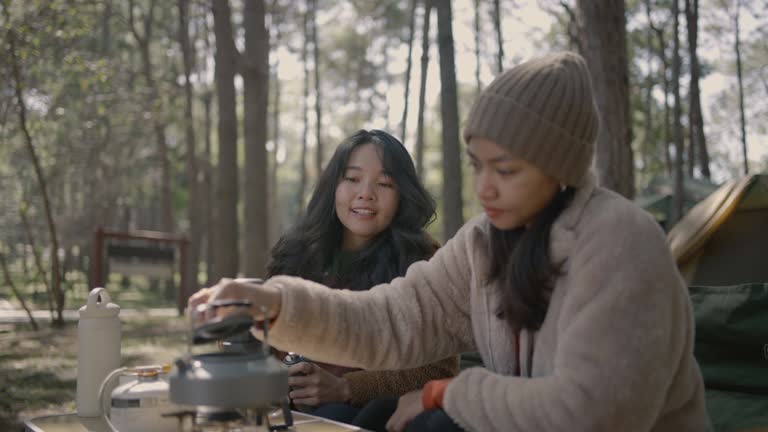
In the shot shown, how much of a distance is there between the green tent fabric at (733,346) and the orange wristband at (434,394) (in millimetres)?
1922

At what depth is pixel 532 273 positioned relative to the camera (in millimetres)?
1757

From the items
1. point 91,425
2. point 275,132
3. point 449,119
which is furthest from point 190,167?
point 91,425

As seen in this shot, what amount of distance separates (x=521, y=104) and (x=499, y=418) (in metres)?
0.66

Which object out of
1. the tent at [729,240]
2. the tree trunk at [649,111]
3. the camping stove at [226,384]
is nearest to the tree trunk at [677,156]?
the tent at [729,240]

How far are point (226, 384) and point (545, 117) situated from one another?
2.80ft

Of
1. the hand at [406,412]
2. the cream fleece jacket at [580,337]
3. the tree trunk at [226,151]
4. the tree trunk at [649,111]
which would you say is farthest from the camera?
the tree trunk at [649,111]

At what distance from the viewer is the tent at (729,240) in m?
4.29

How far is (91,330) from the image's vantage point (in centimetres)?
229

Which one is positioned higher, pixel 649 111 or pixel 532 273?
pixel 649 111

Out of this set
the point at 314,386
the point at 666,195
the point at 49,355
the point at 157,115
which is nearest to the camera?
the point at 314,386

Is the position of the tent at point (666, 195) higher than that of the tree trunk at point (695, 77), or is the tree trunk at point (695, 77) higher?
the tree trunk at point (695, 77)

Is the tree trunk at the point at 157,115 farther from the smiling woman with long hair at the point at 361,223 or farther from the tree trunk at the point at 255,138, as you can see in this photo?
the smiling woman with long hair at the point at 361,223

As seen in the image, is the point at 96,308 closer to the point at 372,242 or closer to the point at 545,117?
the point at 372,242

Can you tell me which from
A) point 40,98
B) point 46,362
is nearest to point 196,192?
point 40,98
